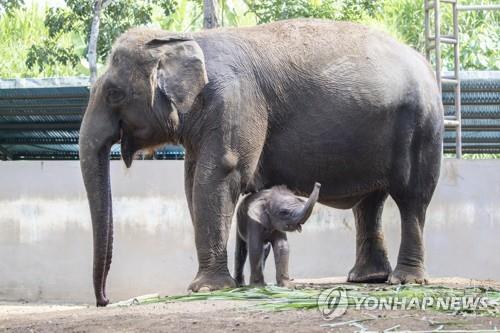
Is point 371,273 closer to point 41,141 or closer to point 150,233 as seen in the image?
point 150,233

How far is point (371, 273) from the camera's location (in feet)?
33.5

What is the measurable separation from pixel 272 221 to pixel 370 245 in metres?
1.70

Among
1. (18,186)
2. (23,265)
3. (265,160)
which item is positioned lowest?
(23,265)

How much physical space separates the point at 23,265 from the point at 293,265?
3143 millimetres

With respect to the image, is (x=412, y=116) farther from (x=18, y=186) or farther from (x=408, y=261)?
(x=18, y=186)

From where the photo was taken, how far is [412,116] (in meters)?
9.67

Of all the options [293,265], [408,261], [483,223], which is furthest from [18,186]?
[408,261]

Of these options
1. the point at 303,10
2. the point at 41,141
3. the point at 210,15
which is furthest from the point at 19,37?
the point at 210,15

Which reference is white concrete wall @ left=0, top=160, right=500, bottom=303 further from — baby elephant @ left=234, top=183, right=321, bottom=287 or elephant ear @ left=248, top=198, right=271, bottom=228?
elephant ear @ left=248, top=198, right=271, bottom=228

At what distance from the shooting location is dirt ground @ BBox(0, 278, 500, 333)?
6.41 meters

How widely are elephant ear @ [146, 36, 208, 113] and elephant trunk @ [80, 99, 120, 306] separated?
468 mm

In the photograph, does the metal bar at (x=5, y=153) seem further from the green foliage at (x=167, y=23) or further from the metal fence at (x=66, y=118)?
the green foliage at (x=167, y=23)

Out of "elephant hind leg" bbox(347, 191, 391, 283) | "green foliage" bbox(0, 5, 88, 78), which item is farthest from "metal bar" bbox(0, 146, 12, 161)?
"green foliage" bbox(0, 5, 88, 78)

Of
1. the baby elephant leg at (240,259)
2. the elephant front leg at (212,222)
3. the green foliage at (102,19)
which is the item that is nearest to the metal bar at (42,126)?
the green foliage at (102,19)
